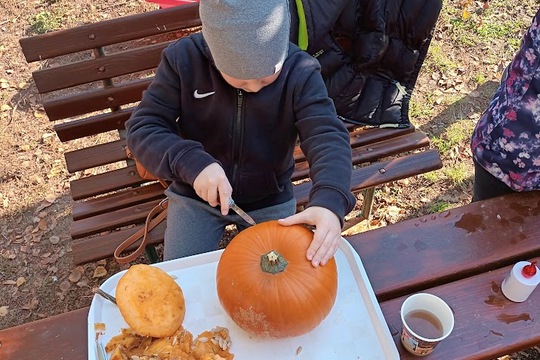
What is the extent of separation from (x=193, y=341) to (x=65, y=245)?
6.16ft

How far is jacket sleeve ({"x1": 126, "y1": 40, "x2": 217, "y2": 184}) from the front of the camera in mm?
1708

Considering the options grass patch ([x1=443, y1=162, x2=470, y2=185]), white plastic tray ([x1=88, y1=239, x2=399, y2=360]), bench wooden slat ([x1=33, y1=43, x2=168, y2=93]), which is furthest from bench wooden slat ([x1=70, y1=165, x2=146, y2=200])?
grass patch ([x1=443, y1=162, x2=470, y2=185])

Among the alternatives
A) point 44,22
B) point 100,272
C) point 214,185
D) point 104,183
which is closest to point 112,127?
point 104,183

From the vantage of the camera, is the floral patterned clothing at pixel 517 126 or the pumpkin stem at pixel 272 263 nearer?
the pumpkin stem at pixel 272 263

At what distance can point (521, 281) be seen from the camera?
1.61 m

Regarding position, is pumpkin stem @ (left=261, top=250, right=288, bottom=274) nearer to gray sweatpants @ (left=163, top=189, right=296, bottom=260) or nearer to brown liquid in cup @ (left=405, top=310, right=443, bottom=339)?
brown liquid in cup @ (left=405, top=310, right=443, bottom=339)

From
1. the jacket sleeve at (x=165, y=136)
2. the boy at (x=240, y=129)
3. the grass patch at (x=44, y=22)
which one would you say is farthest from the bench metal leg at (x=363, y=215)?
the grass patch at (x=44, y=22)

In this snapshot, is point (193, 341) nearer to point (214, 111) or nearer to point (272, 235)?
point (272, 235)

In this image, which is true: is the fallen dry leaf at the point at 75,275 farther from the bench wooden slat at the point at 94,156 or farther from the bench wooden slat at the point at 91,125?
the bench wooden slat at the point at 91,125

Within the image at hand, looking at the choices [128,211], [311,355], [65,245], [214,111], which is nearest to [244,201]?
[214,111]

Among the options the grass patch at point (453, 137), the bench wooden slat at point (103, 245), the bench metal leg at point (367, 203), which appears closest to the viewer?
the bench wooden slat at point (103, 245)

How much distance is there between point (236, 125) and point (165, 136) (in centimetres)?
27

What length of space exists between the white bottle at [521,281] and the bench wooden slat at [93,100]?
5.92 feet

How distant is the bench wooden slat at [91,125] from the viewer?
2631 millimetres
